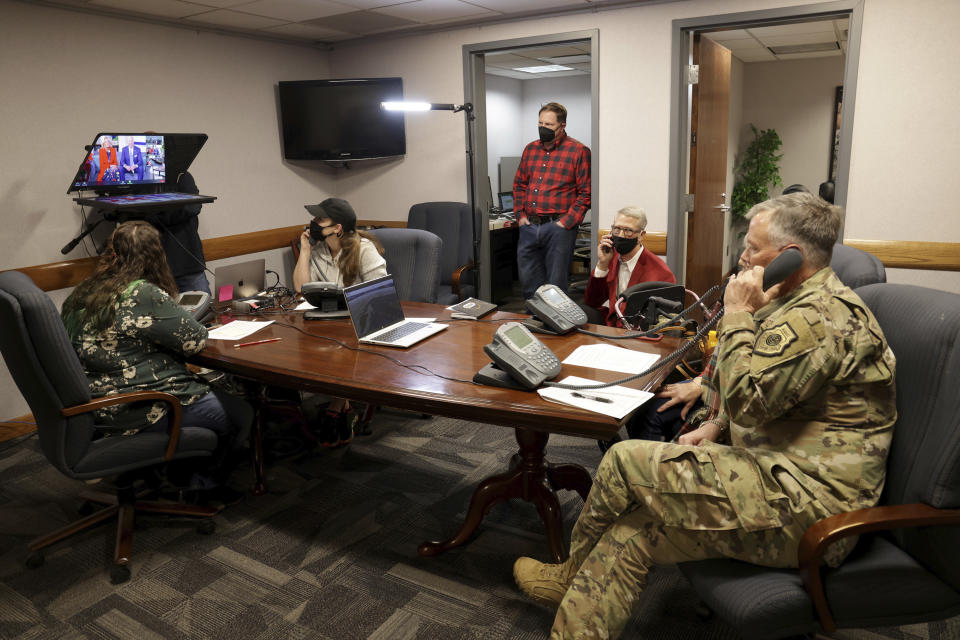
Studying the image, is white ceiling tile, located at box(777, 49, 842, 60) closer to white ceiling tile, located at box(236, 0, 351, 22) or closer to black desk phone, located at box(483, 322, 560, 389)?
white ceiling tile, located at box(236, 0, 351, 22)

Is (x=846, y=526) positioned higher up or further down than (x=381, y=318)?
further down

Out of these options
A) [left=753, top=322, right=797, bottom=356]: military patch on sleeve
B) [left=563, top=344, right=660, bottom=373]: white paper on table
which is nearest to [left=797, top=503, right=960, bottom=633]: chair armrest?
[left=753, top=322, right=797, bottom=356]: military patch on sleeve

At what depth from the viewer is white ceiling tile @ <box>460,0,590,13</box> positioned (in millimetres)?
4062

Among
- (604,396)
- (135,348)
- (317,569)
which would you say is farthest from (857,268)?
(135,348)

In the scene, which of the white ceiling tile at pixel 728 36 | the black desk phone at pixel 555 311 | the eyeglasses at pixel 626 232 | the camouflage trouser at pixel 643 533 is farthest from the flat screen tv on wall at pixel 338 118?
the camouflage trouser at pixel 643 533

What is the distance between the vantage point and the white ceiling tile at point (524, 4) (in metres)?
4.06

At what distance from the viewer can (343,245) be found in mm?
3264

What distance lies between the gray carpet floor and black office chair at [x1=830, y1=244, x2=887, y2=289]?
101 centimetres

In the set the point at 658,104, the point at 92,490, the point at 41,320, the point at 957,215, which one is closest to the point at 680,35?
the point at 658,104

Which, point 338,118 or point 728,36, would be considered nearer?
point 338,118

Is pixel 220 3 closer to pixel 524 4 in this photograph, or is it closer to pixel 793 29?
pixel 524 4

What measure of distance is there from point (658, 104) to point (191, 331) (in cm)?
313

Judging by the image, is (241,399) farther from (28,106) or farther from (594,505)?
(28,106)

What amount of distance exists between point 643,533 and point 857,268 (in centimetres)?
103
